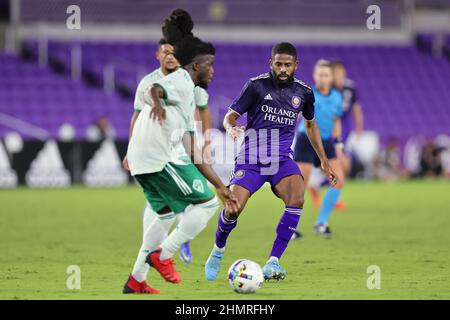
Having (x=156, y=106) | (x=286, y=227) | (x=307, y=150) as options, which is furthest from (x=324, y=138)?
(x=156, y=106)

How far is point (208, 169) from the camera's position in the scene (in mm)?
8078

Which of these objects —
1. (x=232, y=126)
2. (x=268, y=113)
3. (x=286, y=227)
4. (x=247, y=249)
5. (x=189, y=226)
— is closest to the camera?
(x=189, y=226)

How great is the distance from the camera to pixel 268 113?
32.7 feet

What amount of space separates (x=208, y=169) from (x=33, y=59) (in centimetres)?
2469

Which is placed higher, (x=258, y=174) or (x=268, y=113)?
(x=268, y=113)

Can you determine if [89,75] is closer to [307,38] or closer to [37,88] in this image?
[37,88]

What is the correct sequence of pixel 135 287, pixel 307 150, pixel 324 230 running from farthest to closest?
1. pixel 307 150
2. pixel 324 230
3. pixel 135 287

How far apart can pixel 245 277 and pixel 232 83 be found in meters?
24.4

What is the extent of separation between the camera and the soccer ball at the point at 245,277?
8461 mm

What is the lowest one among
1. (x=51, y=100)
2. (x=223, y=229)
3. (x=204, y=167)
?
(x=223, y=229)

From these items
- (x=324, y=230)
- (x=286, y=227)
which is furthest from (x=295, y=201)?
(x=324, y=230)

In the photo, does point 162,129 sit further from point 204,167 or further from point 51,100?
point 51,100

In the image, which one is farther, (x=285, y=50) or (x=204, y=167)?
(x=285, y=50)

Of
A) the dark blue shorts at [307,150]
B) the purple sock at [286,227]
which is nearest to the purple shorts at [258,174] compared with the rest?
the purple sock at [286,227]
